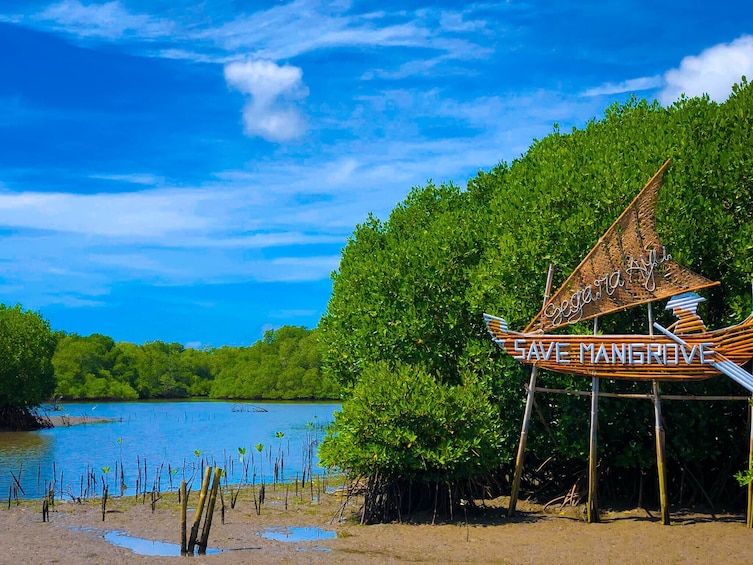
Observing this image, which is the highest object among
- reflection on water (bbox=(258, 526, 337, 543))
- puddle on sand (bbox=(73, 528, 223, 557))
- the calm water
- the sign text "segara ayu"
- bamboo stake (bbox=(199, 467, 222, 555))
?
the sign text "segara ayu"

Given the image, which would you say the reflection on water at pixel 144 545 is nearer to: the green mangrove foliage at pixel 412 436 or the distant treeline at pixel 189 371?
the green mangrove foliage at pixel 412 436

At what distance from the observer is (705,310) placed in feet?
54.3

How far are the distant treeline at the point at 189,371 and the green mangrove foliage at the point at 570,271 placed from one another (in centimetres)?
6994

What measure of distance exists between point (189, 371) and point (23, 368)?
6428cm

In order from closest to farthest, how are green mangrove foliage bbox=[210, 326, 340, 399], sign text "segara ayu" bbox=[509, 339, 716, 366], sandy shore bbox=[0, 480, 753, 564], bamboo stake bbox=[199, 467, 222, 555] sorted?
sandy shore bbox=[0, 480, 753, 564]
bamboo stake bbox=[199, 467, 222, 555]
sign text "segara ayu" bbox=[509, 339, 716, 366]
green mangrove foliage bbox=[210, 326, 340, 399]

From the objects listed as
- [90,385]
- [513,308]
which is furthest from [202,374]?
[513,308]

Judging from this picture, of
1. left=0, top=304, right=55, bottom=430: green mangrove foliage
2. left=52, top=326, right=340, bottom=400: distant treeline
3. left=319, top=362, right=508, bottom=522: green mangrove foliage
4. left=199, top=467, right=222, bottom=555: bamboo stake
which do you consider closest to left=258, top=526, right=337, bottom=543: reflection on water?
left=319, top=362, right=508, bottom=522: green mangrove foliage

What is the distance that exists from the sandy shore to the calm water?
300cm

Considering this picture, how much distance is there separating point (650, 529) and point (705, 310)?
464cm

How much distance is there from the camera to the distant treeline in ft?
302

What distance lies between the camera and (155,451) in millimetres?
35406

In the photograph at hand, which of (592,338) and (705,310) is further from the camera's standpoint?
(705,310)

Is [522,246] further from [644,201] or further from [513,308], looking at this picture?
[644,201]

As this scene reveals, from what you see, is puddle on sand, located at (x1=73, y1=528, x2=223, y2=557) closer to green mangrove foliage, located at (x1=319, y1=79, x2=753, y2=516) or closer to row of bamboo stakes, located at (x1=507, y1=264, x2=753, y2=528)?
green mangrove foliage, located at (x1=319, y1=79, x2=753, y2=516)
